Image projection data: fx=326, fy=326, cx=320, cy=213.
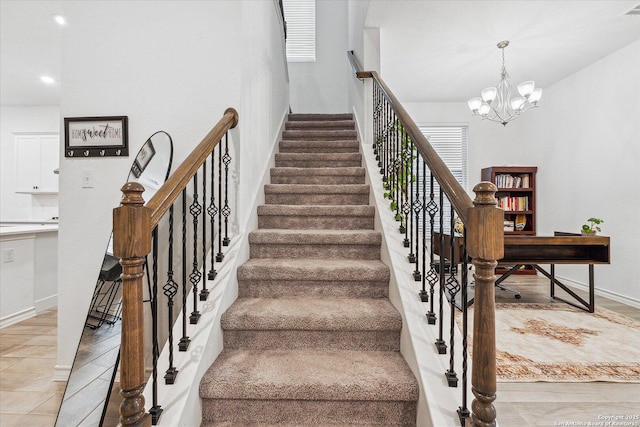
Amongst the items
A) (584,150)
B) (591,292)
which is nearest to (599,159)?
(584,150)

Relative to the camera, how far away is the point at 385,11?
11.1 feet

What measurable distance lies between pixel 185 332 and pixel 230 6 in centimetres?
207

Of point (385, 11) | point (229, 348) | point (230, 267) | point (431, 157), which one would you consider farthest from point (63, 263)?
point (385, 11)

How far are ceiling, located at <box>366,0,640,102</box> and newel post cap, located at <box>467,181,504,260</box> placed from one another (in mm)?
2945

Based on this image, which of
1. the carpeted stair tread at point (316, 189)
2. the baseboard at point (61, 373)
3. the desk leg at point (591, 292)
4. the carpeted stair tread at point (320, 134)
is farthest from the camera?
the carpeted stair tread at point (320, 134)

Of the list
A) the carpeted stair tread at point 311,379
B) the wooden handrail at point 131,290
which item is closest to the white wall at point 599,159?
the carpeted stair tread at point 311,379

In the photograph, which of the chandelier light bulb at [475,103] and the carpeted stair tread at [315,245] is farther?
the chandelier light bulb at [475,103]

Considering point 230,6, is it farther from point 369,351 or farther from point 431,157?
point 369,351

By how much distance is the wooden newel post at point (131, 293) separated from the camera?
106cm

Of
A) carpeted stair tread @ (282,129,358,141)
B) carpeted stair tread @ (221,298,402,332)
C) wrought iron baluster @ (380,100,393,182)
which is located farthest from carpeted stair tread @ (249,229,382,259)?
carpeted stair tread @ (282,129,358,141)

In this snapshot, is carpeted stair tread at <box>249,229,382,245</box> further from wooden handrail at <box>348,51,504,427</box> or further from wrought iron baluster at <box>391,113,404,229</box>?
wooden handrail at <box>348,51,504,427</box>

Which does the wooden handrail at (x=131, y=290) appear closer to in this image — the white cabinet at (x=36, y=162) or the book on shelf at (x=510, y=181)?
the book on shelf at (x=510, y=181)

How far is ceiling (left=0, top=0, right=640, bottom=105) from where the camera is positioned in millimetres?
3254

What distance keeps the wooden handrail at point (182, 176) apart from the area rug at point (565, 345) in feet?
7.25
